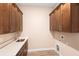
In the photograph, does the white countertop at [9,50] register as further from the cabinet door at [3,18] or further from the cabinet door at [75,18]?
the cabinet door at [75,18]

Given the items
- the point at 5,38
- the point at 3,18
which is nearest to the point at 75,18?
the point at 3,18

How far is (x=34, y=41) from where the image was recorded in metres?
2.70

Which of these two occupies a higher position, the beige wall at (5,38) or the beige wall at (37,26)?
the beige wall at (37,26)

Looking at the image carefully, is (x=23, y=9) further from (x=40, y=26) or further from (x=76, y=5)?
(x=76, y=5)

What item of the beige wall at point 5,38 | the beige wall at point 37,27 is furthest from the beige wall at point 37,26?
the beige wall at point 5,38

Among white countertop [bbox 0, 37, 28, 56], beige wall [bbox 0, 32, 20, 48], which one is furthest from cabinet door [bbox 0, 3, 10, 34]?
beige wall [bbox 0, 32, 20, 48]

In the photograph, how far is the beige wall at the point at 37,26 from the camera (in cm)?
265

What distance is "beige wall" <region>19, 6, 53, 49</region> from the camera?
104 inches

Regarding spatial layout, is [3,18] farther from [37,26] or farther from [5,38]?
[5,38]

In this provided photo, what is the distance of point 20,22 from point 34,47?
2.47 ft

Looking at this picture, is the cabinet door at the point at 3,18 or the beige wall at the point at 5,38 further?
the beige wall at the point at 5,38

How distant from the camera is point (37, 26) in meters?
2.71

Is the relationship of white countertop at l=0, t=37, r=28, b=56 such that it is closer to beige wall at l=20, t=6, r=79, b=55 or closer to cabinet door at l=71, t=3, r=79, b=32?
beige wall at l=20, t=6, r=79, b=55

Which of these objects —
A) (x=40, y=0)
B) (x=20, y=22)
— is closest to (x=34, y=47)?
(x=20, y=22)
